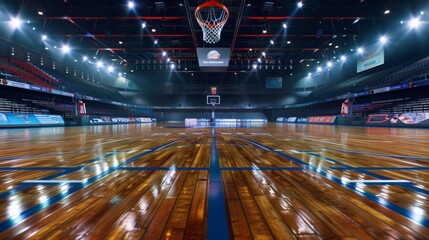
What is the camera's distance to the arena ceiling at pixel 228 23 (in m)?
10.2

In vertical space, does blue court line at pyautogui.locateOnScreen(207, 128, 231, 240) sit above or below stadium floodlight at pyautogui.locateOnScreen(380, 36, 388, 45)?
below

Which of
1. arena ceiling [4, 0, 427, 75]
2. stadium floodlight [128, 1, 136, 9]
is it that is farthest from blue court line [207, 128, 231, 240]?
stadium floodlight [128, 1, 136, 9]

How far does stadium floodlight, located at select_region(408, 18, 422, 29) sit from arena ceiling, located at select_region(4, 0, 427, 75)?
→ 0.95 m

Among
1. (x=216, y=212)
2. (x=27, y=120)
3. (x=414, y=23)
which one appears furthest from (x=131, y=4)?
(x=414, y=23)

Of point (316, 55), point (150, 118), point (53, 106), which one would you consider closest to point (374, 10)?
point (316, 55)

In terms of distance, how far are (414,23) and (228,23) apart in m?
13.5

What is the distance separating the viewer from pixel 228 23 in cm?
1248

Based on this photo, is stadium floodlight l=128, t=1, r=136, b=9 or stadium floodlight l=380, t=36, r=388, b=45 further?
stadium floodlight l=380, t=36, r=388, b=45

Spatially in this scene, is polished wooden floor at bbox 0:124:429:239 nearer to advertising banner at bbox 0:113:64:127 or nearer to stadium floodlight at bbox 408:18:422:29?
advertising banner at bbox 0:113:64:127

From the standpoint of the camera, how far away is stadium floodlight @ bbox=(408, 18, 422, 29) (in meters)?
12.6

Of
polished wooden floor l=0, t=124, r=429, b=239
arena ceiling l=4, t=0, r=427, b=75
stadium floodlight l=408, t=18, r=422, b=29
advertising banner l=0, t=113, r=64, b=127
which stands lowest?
polished wooden floor l=0, t=124, r=429, b=239

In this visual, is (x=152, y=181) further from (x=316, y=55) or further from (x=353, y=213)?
(x=316, y=55)

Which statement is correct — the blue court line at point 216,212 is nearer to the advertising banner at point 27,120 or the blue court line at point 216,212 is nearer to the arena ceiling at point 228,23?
the arena ceiling at point 228,23

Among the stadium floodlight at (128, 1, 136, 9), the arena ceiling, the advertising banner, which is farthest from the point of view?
the advertising banner
